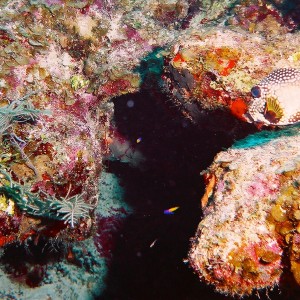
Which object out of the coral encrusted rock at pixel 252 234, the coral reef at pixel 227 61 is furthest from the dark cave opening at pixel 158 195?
the coral encrusted rock at pixel 252 234

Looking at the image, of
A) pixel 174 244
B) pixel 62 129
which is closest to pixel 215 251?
pixel 62 129

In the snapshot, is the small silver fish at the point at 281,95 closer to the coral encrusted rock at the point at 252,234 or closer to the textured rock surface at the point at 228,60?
the coral encrusted rock at the point at 252,234

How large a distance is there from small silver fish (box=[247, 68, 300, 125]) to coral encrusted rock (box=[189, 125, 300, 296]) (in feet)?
1.29

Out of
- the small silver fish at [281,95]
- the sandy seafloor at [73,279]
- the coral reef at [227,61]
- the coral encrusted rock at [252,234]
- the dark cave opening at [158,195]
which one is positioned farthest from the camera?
the sandy seafloor at [73,279]

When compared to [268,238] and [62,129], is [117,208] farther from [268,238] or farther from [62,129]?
[268,238]

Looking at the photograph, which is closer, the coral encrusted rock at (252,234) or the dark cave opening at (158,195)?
the coral encrusted rock at (252,234)

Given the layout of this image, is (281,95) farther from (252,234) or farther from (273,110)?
(252,234)

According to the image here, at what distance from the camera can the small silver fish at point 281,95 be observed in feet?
7.81

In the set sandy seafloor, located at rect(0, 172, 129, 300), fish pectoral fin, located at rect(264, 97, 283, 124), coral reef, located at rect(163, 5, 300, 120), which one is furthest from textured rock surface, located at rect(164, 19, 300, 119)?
sandy seafloor, located at rect(0, 172, 129, 300)

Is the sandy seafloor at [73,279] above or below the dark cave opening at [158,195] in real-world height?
below

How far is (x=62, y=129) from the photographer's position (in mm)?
3863

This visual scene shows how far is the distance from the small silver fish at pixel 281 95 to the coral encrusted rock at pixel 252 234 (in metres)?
0.39

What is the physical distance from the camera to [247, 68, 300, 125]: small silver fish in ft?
7.81

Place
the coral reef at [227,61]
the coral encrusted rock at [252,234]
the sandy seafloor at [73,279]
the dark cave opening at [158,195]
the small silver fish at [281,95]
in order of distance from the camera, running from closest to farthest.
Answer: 1. the coral encrusted rock at [252,234]
2. the small silver fish at [281,95]
3. the coral reef at [227,61]
4. the dark cave opening at [158,195]
5. the sandy seafloor at [73,279]
